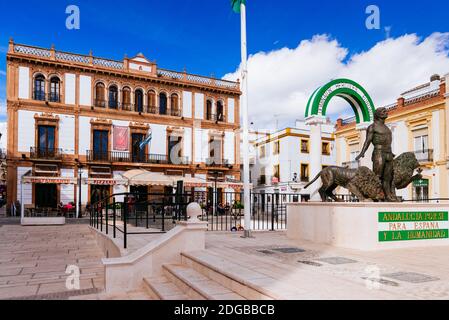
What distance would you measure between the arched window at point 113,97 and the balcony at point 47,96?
369 centimetres

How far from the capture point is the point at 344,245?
713 cm

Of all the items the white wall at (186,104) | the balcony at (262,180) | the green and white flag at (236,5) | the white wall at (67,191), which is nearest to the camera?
the green and white flag at (236,5)

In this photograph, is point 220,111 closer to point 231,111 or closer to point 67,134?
point 231,111

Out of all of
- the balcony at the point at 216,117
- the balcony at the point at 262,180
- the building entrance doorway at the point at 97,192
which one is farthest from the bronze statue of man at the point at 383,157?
the balcony at the point at 262,180

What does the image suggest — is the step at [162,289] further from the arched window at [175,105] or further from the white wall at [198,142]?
the arched window at [175,105]

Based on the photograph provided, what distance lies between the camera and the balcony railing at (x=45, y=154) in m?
24.5

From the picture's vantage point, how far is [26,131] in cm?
2462
